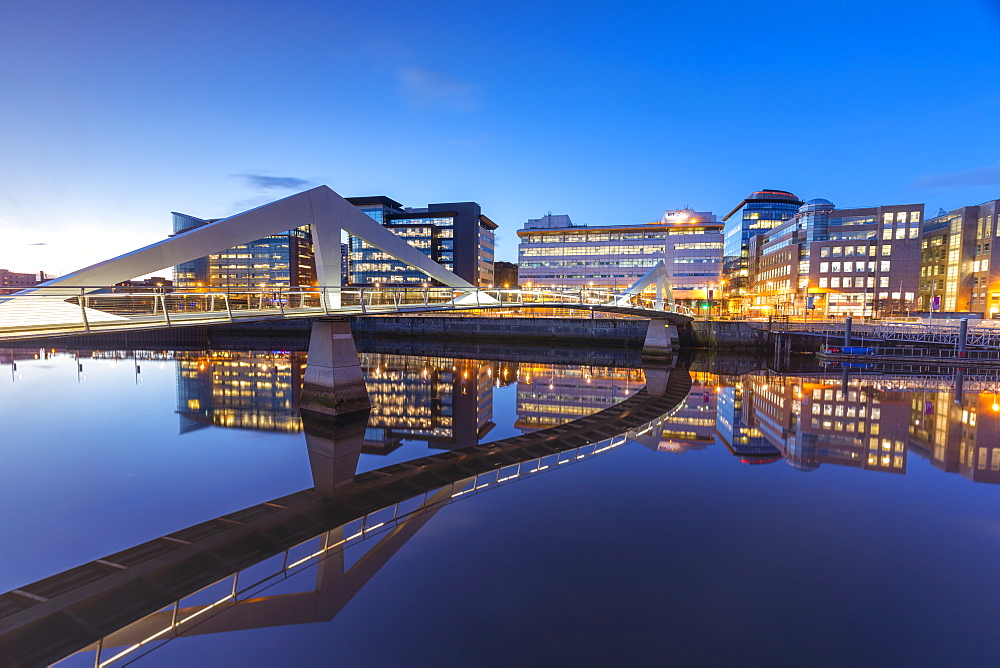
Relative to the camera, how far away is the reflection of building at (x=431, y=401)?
58.4 feet

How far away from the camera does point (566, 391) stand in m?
28.1

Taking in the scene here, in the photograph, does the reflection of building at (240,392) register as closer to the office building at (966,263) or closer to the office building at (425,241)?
the office building at (425,241)

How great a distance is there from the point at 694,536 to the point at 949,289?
96.3m

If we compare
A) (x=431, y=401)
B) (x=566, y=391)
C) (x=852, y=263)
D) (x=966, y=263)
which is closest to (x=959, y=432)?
(x=566, y=391)

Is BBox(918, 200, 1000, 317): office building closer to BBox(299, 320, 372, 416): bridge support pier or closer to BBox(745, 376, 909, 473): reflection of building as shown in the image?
BBox(745, 376, 909, 473): reflection of building

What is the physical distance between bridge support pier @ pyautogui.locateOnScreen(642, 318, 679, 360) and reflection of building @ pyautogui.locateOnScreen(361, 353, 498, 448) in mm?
14982

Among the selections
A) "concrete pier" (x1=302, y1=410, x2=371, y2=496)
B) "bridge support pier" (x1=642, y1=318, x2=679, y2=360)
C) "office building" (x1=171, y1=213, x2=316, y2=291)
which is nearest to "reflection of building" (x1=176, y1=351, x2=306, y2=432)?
"concrete pier" (x1=302, y1=410, x2=371, y2=496)

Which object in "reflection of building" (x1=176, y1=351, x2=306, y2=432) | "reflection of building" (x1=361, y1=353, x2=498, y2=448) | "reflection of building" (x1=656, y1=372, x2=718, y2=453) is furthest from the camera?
"reflection of building" (x1=176, y1=351, x2=306, y2=432)

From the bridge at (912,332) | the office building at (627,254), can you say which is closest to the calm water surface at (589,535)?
the bridge at (912,332)

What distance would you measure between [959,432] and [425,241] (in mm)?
108055

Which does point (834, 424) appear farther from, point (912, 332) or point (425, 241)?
point (425, 241)

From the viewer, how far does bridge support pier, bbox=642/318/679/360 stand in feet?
145

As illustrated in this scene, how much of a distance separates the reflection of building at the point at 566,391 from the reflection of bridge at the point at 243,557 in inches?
229

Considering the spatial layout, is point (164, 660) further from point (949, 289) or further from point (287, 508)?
point (949, 289)
